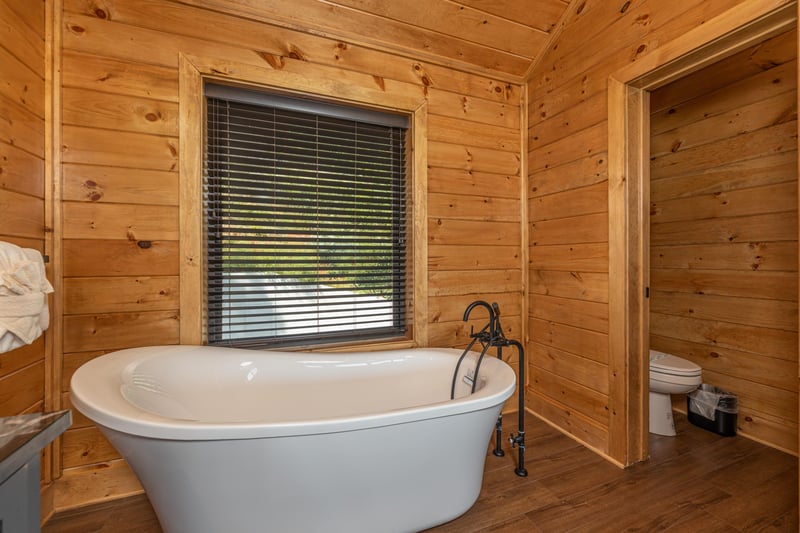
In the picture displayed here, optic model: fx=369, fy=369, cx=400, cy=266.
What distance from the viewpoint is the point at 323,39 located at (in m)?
1.97

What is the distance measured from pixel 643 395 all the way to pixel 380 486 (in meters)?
1.48

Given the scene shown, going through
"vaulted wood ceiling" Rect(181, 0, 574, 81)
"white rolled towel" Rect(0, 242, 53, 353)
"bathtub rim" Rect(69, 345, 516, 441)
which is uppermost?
"vaulted wood ceiling" Rect(181, 0, 574, 81)

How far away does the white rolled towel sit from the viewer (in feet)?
2.61

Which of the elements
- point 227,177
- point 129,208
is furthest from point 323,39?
point 129,208

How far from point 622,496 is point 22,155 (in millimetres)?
2843

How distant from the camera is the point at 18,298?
823 mm

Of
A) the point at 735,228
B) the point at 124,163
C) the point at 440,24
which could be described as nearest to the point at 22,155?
the point at 124,163

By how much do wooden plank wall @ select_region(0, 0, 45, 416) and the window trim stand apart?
501mm

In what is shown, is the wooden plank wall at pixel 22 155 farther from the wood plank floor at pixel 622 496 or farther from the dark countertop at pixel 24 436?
the dark countertop at pixel 24 436

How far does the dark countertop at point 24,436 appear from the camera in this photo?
54 centimetres

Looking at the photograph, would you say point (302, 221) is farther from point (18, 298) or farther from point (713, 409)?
point (713, 409)

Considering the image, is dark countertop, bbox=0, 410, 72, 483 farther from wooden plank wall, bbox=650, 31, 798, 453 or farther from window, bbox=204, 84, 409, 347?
wooden plank wall, bbox=650, 31, 798, 453

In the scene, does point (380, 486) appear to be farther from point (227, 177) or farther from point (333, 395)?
point (227, 177)

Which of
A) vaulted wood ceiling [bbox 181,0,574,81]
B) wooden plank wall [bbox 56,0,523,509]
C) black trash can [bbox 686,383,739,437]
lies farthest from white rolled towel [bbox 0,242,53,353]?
black trash can [bbox 686,383,739,437]
